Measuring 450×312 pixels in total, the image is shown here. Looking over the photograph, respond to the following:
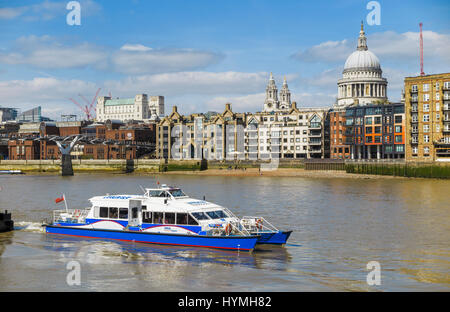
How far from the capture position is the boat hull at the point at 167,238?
101 feet

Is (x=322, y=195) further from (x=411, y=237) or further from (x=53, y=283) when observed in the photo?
A: (x=53, y=283)

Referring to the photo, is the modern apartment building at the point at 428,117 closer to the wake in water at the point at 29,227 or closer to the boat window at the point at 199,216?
the wake in water at the point at 29,227

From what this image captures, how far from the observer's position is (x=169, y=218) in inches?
1314

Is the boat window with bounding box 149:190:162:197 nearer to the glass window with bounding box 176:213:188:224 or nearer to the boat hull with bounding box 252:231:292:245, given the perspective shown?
the glass window with bounding box 176:213:188:224

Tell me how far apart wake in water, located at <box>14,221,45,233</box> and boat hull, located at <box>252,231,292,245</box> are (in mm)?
16603

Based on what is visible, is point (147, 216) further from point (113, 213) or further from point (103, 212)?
point (103, 212)

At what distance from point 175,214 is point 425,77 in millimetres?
97032

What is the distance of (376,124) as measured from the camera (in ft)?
441

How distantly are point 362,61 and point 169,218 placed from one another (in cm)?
17161

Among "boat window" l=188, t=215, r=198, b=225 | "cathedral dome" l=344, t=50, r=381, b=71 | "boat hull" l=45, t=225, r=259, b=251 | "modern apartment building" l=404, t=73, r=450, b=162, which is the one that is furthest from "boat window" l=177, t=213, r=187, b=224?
"cathedral dome" l=344, t=50, r=381, b=71

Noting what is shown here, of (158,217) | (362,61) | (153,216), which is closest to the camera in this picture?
(158,217)

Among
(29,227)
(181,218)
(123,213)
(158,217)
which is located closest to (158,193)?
(158,217)

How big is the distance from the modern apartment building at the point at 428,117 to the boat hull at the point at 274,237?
3536 inches

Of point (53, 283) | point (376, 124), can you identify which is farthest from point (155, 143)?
point (53, 283)
